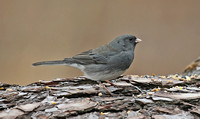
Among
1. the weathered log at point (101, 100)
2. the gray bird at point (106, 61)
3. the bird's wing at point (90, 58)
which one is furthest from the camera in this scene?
the bird's wing at point (90, 58)

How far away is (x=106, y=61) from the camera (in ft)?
7.56

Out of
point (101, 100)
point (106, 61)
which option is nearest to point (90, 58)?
point (106, 61)

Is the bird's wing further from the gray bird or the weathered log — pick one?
the weathered log

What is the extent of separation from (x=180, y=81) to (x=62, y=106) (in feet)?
3.91

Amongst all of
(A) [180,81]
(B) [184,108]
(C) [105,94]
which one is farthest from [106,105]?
(A) [180,81]

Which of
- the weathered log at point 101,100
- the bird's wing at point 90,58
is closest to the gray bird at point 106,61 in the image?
the bird's wing at point 90,58

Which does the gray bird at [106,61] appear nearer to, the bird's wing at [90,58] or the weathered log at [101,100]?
the bird's wing at [90,58]

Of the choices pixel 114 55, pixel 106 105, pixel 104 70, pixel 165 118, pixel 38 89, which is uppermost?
pixel 114 55

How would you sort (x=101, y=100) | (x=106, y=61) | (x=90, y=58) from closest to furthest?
(x=101, y=100), (x=106, y=61), (x=90, y=58)

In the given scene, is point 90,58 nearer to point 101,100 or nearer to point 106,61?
point 106,61

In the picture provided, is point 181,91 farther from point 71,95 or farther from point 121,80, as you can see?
point 71,95

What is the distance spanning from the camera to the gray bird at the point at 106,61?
88.3 inches

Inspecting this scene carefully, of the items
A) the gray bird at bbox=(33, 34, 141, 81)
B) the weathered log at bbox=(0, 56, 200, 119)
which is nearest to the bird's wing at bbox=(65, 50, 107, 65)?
the gray bird at bbox=(33, 34, 141, 81)

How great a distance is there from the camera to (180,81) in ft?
7.86
